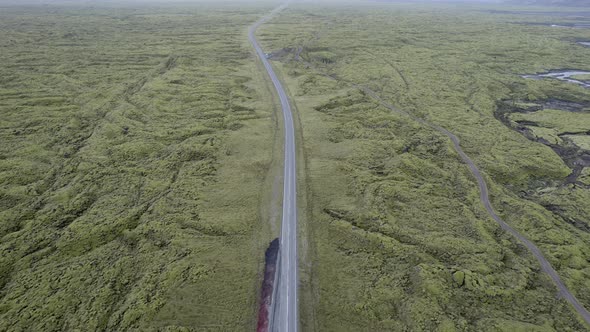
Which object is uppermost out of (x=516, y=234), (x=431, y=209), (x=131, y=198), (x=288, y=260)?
(x=131, y=198)

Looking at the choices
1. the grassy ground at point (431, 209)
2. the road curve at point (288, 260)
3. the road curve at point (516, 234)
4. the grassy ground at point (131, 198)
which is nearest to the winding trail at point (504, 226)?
the road curve at point (516, 234)

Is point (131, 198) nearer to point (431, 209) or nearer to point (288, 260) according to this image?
point (288, 260)

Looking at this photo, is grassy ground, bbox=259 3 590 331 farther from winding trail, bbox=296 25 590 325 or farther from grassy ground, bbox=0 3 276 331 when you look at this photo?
grassy ground, bbox=0 3 276 331

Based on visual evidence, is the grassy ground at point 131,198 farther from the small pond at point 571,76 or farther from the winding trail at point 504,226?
the small pond at point 571,76

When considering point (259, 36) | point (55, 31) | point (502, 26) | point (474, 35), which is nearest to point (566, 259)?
point (259, 36)

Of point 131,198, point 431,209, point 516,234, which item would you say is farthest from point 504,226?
point 131,198

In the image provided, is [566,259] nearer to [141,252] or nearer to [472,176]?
[472,176]

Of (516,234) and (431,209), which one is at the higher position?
(431,209)
